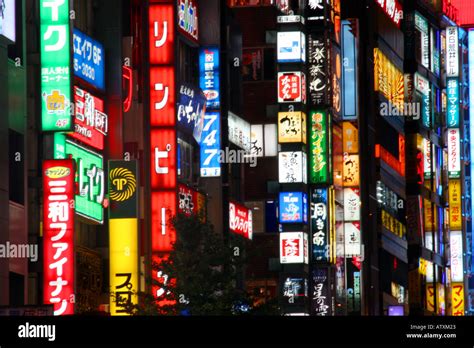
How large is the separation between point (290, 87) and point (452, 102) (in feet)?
108

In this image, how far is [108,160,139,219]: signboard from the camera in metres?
36.7

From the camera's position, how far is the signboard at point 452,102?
8644 cm

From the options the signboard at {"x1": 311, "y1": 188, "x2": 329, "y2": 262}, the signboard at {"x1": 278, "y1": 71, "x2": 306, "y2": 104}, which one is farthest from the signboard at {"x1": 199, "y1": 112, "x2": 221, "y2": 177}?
the signboard at {"x1": 311, "y1": 188, "x2": 329, "y2": 262}

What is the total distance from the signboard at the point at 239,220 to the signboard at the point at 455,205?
37.8 metres

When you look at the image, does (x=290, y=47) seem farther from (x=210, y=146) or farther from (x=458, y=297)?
(x=458, y=297)

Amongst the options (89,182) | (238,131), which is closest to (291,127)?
(238,131)

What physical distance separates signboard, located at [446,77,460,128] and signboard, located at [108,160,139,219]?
5177 cm

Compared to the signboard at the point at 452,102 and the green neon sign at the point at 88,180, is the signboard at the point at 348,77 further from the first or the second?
the green neon sign at the point at 88,180

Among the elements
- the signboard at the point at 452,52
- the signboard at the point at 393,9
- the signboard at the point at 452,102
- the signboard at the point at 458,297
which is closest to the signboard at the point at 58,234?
the signboard at the point at 393,9

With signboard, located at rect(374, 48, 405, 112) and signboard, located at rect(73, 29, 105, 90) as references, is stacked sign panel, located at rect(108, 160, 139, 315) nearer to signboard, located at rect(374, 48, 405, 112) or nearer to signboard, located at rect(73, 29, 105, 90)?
signboard, located at rect(73, 29, 105, 90)


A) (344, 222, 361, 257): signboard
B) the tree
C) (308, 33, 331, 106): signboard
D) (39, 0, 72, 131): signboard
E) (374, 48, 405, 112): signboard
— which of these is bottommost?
the tree

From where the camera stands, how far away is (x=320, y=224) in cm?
5816

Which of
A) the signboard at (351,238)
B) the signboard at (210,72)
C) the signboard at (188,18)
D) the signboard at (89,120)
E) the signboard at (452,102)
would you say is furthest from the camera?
the signboard at (452,102)

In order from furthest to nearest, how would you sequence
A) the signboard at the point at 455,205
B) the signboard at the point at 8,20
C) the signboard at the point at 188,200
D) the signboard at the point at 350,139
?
the signboard at the point at 455,205 < the signboard at the point at 350,139 < the signboard at the point at 188,200 < the signboard at the point at 8,20
